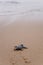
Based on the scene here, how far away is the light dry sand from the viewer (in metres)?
2.01

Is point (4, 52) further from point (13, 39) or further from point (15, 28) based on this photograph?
point (15, 28)

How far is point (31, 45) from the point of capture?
7.66ft

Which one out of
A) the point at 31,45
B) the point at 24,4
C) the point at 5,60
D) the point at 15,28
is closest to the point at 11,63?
the point at 5,60

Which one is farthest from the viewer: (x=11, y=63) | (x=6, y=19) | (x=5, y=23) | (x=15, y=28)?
(x=6, y=19)

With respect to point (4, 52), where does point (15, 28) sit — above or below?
above

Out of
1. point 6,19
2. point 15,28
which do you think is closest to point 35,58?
point 15,28

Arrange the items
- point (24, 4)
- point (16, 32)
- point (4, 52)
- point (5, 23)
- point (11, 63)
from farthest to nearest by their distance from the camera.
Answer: point (24, 4)
point (5, 23)
point (16, 32)
point (4, 52)
point (11, 63)

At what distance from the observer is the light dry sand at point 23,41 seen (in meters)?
2.01

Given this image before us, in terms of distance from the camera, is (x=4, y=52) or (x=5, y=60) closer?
(x=5, y=60)

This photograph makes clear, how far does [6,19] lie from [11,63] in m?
1.61

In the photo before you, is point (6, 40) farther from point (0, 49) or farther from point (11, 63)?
point (11, 63)

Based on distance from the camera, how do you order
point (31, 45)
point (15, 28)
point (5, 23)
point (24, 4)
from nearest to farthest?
point (31, 45), point (15, 28), point (5, 23), point (24, 4)

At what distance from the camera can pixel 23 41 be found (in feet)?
8.07

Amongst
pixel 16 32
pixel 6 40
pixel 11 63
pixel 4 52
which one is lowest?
pixel 11 63
